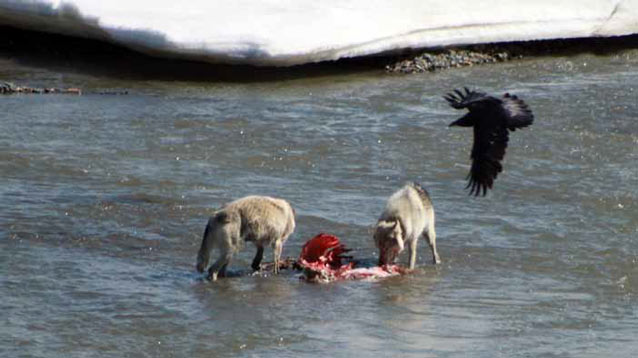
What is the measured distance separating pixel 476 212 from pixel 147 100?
4.40 meters

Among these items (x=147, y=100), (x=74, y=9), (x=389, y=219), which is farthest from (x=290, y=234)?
(x=74, y=9)

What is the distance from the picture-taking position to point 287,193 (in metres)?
10.1

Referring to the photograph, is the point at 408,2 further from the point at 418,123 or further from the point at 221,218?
the point at 221,218

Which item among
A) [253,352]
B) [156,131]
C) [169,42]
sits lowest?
[253,352]

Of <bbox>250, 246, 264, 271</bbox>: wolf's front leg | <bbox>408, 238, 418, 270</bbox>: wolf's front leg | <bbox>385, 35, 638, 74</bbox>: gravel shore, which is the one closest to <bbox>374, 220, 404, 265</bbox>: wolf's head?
<bbox>408, 238, 418, 270</bbox>: wolf's front leg

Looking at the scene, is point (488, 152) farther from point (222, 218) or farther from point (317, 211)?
point (222, 218)

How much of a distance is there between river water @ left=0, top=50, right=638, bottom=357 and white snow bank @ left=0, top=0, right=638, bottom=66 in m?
0.42

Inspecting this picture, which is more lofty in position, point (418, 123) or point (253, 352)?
point (418, 123)

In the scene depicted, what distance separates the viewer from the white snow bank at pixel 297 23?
13.2 m

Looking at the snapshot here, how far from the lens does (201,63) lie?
14242mm

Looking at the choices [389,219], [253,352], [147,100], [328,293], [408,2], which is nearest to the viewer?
[253,352]

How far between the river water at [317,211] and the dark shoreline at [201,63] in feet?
0.73

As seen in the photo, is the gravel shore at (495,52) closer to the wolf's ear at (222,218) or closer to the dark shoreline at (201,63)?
the dark shoreline at (201,63)

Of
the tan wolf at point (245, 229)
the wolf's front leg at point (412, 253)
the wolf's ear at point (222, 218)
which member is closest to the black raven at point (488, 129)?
the wolf's front leg at point (412, 253)
